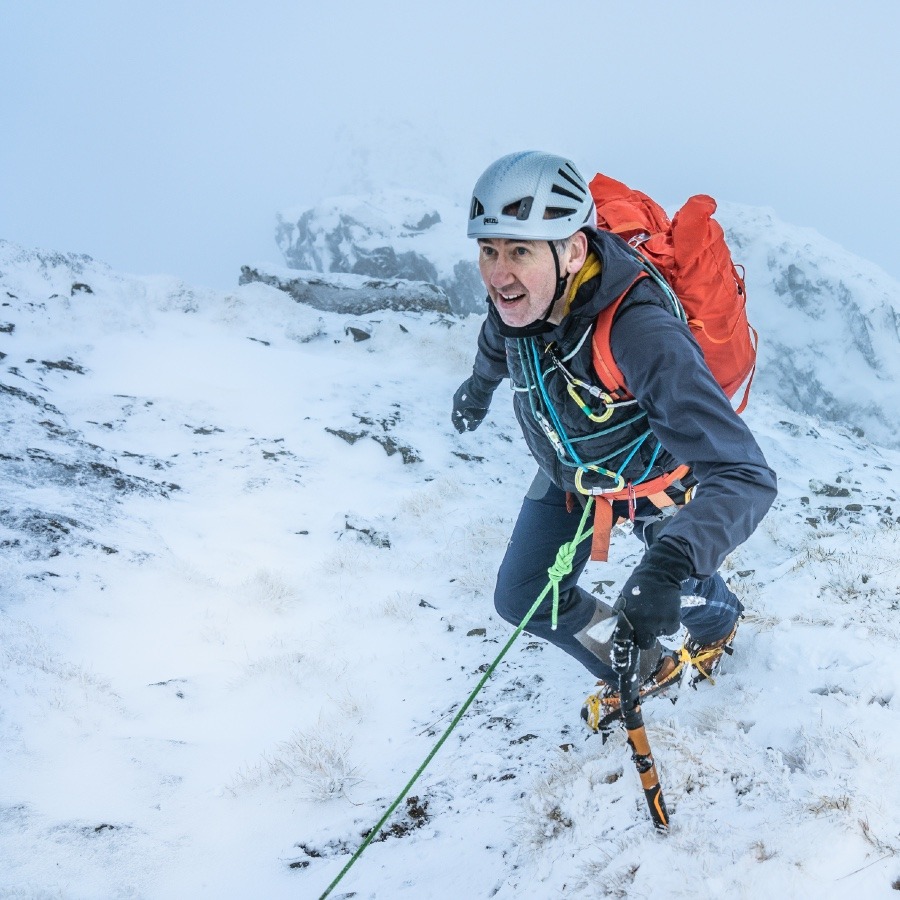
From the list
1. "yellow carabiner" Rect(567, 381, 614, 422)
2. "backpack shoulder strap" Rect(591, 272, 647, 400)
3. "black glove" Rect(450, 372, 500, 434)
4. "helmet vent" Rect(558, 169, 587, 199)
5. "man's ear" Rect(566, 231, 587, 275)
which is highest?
"helmet vent" Rect(558, 169, 587, 199)

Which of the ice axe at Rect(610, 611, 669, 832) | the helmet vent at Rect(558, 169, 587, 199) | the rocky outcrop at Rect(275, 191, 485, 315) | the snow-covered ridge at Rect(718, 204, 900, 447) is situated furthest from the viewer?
the rocky outcrop at Rect(275, 191, 485, 315)

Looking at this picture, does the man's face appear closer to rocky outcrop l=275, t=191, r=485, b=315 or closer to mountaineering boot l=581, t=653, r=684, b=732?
mountaineering boot l=581, t=653, r=684, b=732

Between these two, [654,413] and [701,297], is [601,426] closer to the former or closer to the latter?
[654,413]

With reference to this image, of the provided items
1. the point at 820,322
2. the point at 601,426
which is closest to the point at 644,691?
the point at 601,426

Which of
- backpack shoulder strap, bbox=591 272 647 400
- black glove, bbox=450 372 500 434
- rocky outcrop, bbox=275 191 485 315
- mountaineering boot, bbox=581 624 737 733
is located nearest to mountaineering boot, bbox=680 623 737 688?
mountaineering boot, bbox=581 624 737 733

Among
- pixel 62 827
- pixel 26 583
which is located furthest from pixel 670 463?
pixel 26 583

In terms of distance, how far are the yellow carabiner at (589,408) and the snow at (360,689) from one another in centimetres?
159

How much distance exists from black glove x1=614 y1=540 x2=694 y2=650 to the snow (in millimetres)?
812

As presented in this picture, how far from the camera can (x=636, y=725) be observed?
97.1 inches

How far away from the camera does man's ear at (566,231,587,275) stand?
9.18 feet

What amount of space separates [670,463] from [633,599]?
3.72 feet

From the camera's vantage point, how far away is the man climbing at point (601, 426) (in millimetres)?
2238

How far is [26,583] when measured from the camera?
5.20 meters

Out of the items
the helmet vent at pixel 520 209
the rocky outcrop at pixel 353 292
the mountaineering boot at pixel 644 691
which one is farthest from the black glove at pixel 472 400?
the rocky outcrop at pixel 353 292
